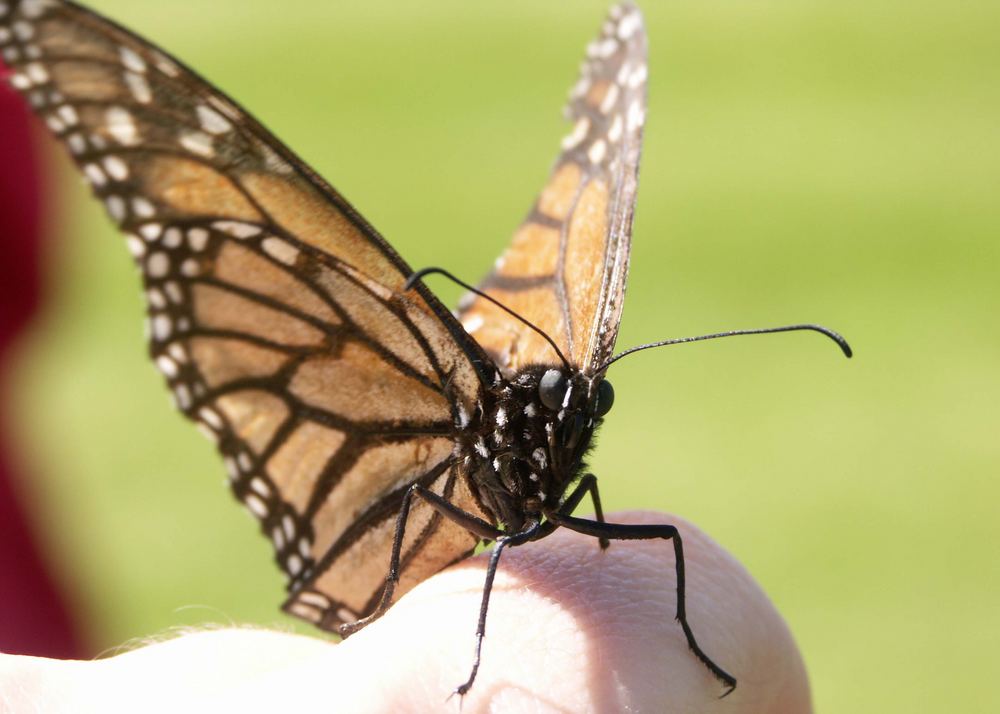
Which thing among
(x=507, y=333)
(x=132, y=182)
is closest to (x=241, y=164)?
(x=132, y=182)

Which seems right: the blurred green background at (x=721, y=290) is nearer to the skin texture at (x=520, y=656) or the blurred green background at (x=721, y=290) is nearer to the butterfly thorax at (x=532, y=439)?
the skin texture at (x=520, y=656)

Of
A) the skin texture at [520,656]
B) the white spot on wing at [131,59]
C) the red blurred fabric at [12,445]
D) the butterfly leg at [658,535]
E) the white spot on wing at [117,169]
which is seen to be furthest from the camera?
the red blurred fabric at [12,445]

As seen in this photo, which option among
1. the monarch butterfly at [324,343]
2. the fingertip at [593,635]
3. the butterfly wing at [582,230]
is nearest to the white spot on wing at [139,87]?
the monarch butterfly at [324,343]

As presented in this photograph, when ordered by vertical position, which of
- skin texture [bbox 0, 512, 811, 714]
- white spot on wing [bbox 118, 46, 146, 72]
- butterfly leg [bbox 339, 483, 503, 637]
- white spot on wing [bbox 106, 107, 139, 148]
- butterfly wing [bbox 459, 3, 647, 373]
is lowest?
skin texture [bbox 0, 512, 811, 714]

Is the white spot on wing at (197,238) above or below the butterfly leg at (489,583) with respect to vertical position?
above

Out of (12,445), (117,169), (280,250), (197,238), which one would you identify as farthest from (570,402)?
(12,445)

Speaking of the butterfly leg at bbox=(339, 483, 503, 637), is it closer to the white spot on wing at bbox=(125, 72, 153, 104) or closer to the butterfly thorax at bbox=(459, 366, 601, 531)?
the butterfly thorax at bbox=(459, 366, 601, 531)

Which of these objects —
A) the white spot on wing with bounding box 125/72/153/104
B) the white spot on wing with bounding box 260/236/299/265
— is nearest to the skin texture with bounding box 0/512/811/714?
the white spot on wing with bounding box 260/236/299/265

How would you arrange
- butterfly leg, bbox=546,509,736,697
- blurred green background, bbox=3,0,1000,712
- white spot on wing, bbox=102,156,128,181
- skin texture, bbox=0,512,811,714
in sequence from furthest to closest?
blurred green background, bbox=3,0,1000,712 → white spot on wing, bbox=102,156,128,181 → butterfly leg, bbox=546,509,736,697 → skin texture, bbox=0,512,811,714
